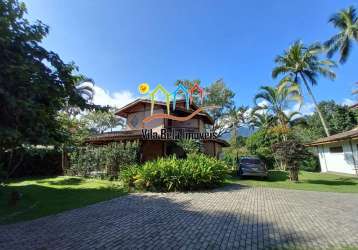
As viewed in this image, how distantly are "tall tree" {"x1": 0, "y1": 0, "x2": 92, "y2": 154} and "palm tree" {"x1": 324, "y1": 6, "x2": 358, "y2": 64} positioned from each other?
2653cm

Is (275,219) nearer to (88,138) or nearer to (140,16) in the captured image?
(140,16)

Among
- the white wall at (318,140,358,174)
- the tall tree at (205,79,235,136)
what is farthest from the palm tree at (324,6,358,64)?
the tall tree at (205,79,235,136)

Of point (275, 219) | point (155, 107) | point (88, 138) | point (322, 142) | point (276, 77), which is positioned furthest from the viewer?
point (276, 77)

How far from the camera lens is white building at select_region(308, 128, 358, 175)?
60.9 ft

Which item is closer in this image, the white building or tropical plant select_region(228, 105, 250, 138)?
the white building

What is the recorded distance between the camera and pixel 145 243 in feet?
15.6

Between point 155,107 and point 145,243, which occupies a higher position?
point 155,107

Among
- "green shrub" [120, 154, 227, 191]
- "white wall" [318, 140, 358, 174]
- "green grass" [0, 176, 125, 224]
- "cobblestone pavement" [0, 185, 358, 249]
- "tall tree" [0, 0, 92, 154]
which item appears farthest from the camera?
"white wall" [318, 140, 358, 174]

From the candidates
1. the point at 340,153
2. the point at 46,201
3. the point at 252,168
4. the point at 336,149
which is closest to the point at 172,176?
the point at 46,201

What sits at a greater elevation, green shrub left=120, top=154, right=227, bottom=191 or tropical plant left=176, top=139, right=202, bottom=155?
tropical plant left=176, top=139, right=202, bottom=155

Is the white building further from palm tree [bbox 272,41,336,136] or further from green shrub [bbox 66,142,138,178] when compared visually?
green shrub [bbox 66,142,138,178]

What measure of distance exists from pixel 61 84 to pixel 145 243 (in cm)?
755

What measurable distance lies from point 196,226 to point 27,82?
7.14 metres

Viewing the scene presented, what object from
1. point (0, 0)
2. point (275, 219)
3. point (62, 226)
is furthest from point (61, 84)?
point (275, 219)
